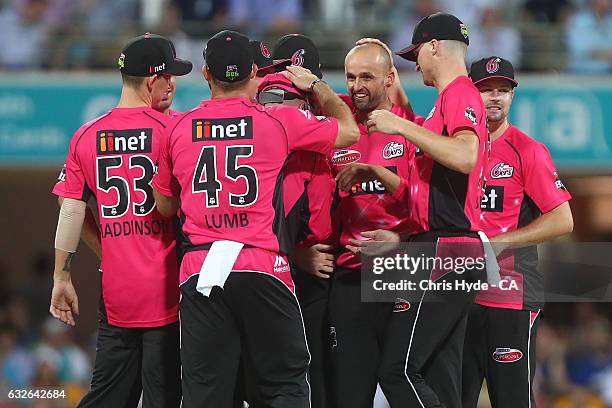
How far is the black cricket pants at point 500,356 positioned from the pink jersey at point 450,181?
0.79 metres

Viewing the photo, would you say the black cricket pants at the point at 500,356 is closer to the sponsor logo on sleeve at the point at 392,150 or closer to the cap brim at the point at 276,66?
the sponsor logo on sleeve at the point at 392,150

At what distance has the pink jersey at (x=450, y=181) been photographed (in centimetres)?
523

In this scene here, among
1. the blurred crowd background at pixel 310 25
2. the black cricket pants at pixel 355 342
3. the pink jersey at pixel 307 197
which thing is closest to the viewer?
the pink jersey at pixel 307 197

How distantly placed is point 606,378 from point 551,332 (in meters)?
0.91

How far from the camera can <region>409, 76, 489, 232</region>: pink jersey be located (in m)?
5.23

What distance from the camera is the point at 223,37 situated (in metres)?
5.06

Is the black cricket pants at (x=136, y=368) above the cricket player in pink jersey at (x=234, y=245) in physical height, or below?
below

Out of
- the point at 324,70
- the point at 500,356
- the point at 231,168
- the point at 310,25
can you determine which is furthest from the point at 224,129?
the point at 310,25

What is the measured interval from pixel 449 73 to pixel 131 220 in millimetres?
1834

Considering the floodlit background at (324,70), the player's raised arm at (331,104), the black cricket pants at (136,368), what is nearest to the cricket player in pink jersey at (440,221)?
the player's raised arm at (331,104)

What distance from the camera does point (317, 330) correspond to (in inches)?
226

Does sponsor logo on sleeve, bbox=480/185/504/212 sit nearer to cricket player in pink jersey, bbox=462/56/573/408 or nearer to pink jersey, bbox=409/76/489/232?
cricket player in pink jersey, bbox=462/56/573/408

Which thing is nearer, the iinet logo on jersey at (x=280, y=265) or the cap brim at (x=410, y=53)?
the iinet logo on jersey at (x=280, y=265)

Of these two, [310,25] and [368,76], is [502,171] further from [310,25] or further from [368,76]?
[310,25]
